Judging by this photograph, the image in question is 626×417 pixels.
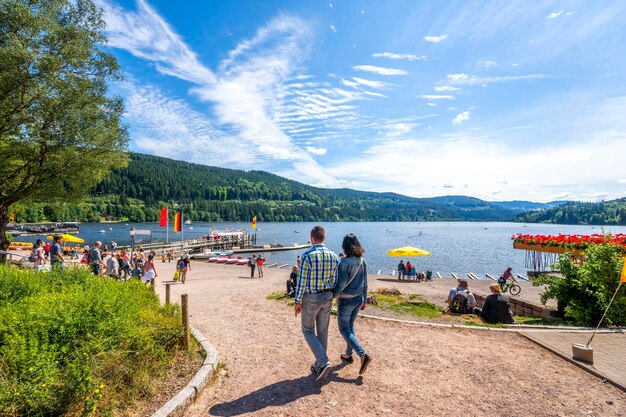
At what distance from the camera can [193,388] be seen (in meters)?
4.51

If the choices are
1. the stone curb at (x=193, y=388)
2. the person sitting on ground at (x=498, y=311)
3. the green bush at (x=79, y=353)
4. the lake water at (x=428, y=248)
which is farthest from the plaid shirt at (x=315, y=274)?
the lake water at (x=428, y=248)

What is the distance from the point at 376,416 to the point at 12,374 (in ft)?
14.2

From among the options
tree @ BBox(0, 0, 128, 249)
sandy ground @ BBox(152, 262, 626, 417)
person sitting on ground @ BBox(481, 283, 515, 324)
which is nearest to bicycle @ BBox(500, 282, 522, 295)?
person sitting on ground @ BBox(481, 283, 515, 324)

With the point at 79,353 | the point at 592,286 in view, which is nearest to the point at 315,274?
the point at 79,353

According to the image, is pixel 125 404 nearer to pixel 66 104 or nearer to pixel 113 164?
pixel 66 104

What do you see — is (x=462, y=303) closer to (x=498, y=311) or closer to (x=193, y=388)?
(x=498, y=311)

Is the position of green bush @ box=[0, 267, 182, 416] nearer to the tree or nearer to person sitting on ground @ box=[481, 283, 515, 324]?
person sitting on ground @ box=[481, 283, 515, 324]

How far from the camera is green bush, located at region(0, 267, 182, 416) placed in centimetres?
348

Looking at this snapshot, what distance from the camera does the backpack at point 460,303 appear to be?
10.8 meters

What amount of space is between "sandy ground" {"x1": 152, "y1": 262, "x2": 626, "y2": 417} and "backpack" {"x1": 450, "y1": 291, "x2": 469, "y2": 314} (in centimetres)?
352

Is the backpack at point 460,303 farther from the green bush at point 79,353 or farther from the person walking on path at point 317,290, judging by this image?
the green bush at point 79,353

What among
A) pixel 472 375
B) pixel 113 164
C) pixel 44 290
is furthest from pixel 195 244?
pixel 472 375

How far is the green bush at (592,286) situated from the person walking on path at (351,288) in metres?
8.08

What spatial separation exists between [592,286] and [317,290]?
9.57m
